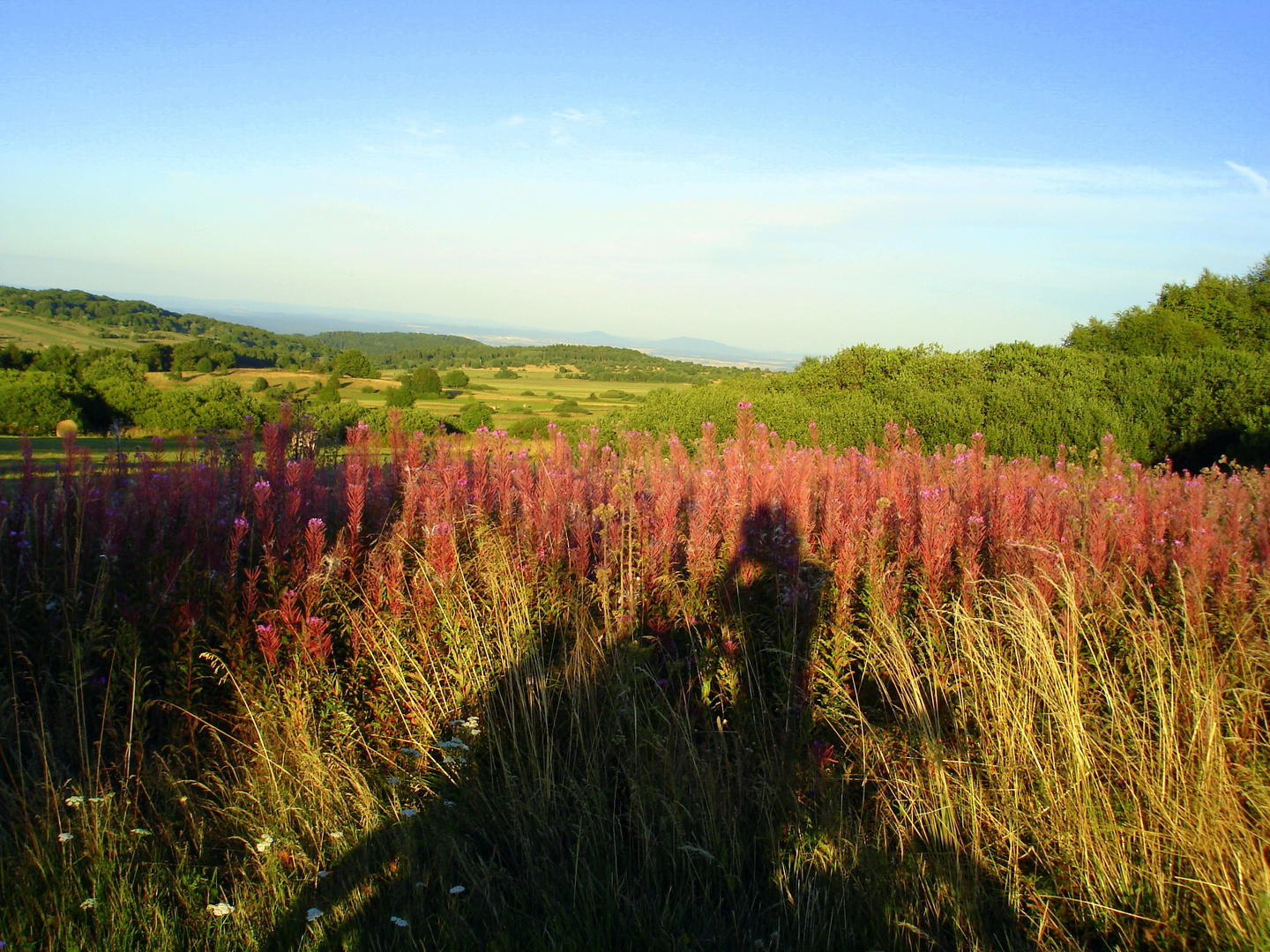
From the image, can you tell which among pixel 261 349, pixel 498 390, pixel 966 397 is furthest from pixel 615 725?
pixel 261 349

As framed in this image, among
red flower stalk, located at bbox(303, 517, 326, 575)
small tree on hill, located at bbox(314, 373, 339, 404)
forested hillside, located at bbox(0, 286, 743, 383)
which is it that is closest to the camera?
red flower stalk, located at bbox(303, 517, 326, 575)

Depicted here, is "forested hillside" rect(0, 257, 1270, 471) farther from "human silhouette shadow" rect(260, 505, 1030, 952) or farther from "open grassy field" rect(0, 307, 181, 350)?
"open grassy field" rect(0, 307, 181, 350)

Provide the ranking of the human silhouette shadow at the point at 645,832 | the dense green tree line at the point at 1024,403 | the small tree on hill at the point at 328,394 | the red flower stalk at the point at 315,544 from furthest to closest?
the small tree on hill at the point at 328,394 → the dense green tree line at the point at 1024,403 → the red flower stalk at the point at 315,544 → the human silhouette shadow at the point at 645,832

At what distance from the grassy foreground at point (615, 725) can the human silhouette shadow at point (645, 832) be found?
15mm

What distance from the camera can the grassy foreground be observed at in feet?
7.08

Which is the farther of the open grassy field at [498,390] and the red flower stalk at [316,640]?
the open grassy field at [498,390]

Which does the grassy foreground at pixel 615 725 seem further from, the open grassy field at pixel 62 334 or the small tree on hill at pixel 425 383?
the open grassy field at pixel 62 334

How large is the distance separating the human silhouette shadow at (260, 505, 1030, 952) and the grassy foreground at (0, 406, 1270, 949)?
0.05 feet

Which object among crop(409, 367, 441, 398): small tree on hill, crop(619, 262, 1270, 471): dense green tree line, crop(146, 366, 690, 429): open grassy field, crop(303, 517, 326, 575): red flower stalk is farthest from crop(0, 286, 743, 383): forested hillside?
crop(303, 517, 326, 575): red flower stalk

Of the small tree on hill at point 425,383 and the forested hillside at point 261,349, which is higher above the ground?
the forested hillside at point 261,349

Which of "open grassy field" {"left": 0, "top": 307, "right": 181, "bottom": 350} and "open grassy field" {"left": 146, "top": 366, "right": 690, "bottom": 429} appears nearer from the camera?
"open grassy field" {"left": 146, "top": 366, "right": 690, "bottom": 429}

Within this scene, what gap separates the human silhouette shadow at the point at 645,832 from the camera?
2096 mm

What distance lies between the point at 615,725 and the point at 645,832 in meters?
0.57

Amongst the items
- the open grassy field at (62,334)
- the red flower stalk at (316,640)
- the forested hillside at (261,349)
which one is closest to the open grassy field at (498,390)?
the forested hillside at (261,349)
